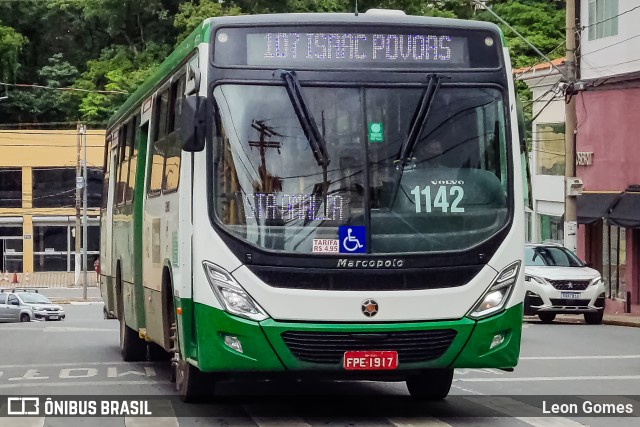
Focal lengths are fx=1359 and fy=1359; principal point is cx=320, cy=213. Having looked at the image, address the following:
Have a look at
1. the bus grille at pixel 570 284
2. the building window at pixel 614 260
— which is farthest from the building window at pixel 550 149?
the bus grille at pixel 570 284

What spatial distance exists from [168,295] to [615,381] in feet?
19.6

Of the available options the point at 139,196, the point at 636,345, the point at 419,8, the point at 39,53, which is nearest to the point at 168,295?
the point at 139,196

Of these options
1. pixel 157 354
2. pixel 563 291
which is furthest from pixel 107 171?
pixel 563 291

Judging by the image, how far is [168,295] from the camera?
12.6 metres

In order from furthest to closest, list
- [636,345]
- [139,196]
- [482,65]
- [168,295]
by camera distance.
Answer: [636,345], [139,196], [168,295], [482,65]

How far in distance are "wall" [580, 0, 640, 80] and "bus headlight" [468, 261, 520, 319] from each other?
86.9 ft

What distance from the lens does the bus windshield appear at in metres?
10.6

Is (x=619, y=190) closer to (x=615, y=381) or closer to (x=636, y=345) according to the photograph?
(x=636, y=345)

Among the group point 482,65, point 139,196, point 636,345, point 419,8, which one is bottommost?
point 636,345

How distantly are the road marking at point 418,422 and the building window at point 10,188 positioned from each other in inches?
2432

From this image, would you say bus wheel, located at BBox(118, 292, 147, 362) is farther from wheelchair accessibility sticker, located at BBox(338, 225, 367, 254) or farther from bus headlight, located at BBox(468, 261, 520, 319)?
bus headlight, located at BBox(468, 261, 520, 319)

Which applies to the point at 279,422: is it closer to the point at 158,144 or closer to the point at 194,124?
the point at 194,124

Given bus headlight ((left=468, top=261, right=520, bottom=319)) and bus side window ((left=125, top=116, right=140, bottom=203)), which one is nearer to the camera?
bus headlight ((left=468, top=261, right=520, bottom=319))

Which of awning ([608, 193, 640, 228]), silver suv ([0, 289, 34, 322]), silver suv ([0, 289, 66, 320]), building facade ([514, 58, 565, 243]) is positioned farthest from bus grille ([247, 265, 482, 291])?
silver suv ([0, 289, 34, 322])
